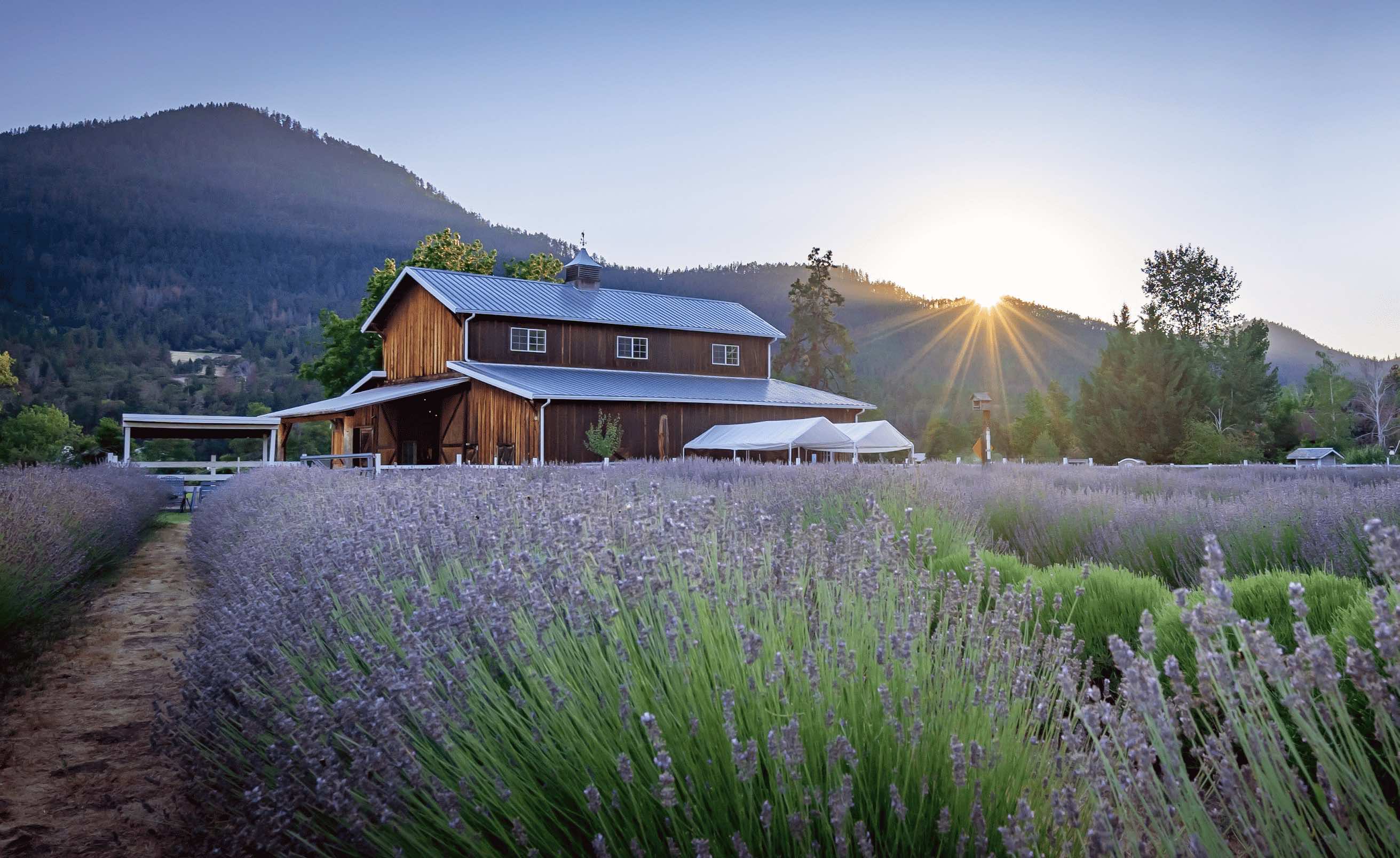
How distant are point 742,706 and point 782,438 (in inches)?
772

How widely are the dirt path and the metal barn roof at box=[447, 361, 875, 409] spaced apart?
14.7m

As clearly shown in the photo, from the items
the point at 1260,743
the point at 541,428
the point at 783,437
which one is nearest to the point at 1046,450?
the point at 783,437

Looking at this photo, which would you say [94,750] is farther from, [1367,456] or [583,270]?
[1367,456]

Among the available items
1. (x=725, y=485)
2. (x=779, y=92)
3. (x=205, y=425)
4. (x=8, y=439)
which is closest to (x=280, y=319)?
(x=8, y=439)

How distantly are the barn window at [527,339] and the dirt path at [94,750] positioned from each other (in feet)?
58.3

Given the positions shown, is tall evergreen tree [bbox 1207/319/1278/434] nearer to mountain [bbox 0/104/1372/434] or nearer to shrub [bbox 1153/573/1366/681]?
mountain [bbox 0/104/1372/434]

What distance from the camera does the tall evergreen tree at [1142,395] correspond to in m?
31.2

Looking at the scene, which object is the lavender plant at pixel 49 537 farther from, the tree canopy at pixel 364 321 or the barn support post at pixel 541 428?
the tree canopy at pixel 364 321

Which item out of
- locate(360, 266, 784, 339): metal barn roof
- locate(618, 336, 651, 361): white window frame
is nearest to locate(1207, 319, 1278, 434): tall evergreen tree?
locate(360, 266, 784, 339): metal barn roof

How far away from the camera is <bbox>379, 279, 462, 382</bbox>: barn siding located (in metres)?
24.2

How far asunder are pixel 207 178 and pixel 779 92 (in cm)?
15021

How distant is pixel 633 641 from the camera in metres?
2.32

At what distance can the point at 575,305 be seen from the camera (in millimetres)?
26031

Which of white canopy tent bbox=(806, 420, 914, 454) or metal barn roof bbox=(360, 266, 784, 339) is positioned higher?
metal barn roof bbox=(360, 266, 784, 339)
